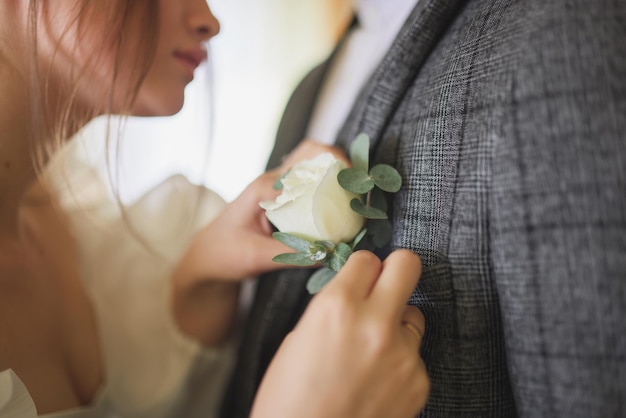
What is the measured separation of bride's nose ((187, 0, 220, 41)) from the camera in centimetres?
61

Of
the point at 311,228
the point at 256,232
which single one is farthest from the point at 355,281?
the point at 256,232

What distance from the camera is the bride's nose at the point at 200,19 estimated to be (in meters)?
0.61

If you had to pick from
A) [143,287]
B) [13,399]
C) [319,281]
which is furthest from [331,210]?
[143,287]

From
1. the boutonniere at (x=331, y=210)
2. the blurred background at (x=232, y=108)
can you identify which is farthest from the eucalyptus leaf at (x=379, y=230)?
the blurred background at (x=232, y=108)

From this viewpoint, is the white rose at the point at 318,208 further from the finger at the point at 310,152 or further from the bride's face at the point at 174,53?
the bride's face at the point at 174,53

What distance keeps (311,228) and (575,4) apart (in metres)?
0.29

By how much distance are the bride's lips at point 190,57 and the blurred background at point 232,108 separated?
12cm

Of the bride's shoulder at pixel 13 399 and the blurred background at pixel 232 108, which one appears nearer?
the bride's shoulder at pixel 13 399

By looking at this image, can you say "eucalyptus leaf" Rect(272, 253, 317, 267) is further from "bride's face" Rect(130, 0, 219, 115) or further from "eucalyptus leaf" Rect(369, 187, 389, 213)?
"bride's face" Rect(130, 0, 219, 115)

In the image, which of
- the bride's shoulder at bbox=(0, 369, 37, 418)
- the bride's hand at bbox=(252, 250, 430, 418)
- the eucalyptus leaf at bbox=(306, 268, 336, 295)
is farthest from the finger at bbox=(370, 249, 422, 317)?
the bride's shoulder at bbox=(0, 369, 37, 418)

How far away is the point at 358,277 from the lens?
1.31 feet

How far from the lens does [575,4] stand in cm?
39

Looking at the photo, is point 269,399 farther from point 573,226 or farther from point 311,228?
point 573,226

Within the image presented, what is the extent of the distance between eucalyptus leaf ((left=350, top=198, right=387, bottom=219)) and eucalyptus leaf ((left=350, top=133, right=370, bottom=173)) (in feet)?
0.16
